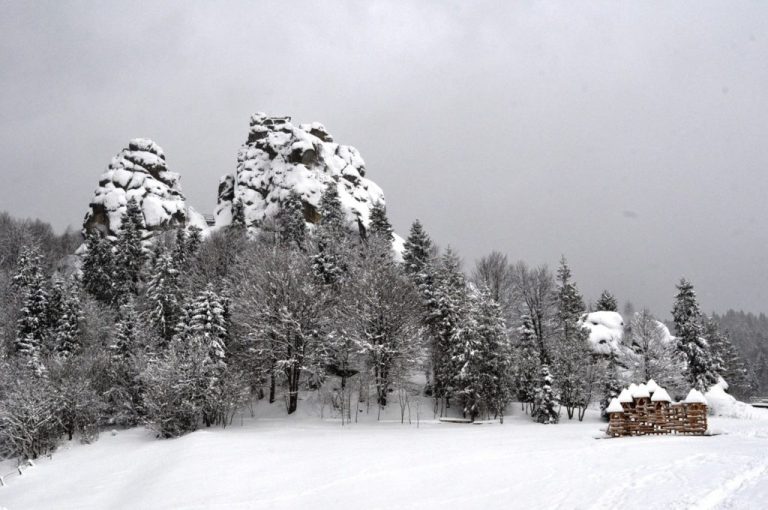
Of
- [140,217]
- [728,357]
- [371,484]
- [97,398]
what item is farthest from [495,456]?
[140,217]

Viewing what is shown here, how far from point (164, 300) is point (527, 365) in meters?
30.7

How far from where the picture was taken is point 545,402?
36.2 meters

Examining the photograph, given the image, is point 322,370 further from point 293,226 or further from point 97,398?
point 293,226

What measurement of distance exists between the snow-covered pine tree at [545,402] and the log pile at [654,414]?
9.54 m

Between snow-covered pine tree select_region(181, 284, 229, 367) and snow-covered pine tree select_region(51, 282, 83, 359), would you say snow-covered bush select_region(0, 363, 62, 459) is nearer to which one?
snow-covered pine tree select_region(51, 282, 83, 359)

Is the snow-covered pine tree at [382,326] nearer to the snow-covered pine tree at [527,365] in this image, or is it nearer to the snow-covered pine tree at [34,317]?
the snow-covered pine tree at [527,365]

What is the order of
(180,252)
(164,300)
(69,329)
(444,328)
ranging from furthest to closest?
(180,252) < (164,300) < (69,329) < (444,328)

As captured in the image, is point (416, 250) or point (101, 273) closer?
point (416, 250)

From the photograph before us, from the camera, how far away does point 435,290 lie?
4019cm

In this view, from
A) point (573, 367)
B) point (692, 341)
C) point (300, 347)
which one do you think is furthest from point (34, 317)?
point (692, 341)

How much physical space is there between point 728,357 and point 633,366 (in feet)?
74.0

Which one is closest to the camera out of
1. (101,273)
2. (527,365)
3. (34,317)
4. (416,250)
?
(527,365)

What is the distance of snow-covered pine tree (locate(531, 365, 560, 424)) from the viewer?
36094 millimetres

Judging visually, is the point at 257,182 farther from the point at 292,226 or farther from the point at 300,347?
the point at 300,347
